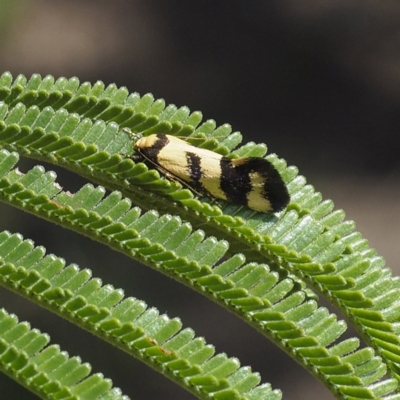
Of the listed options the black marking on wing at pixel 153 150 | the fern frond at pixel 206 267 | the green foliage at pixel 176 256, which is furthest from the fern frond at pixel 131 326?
the black marking on wing at pixel 153 150

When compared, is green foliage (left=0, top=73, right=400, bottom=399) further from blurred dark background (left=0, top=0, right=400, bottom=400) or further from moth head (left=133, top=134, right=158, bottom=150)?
blurred dark background (left=0, top=0, right=400, bottom=400)

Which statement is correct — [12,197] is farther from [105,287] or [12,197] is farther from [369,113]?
[369,113]

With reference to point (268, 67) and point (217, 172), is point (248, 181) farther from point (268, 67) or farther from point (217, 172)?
point (268, 67)

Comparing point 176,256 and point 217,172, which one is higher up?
point 217,172

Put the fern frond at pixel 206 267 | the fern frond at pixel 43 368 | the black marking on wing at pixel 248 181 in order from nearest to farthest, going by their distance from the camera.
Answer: the fern frond at pixel 43 368, the fern frond at pixel 206 267, the black marking on wing at pixel 248 181

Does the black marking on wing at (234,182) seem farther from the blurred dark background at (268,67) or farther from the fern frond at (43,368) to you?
the blurred dark background at (268,67)

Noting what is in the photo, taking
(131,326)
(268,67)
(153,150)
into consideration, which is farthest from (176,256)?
(268,67)
